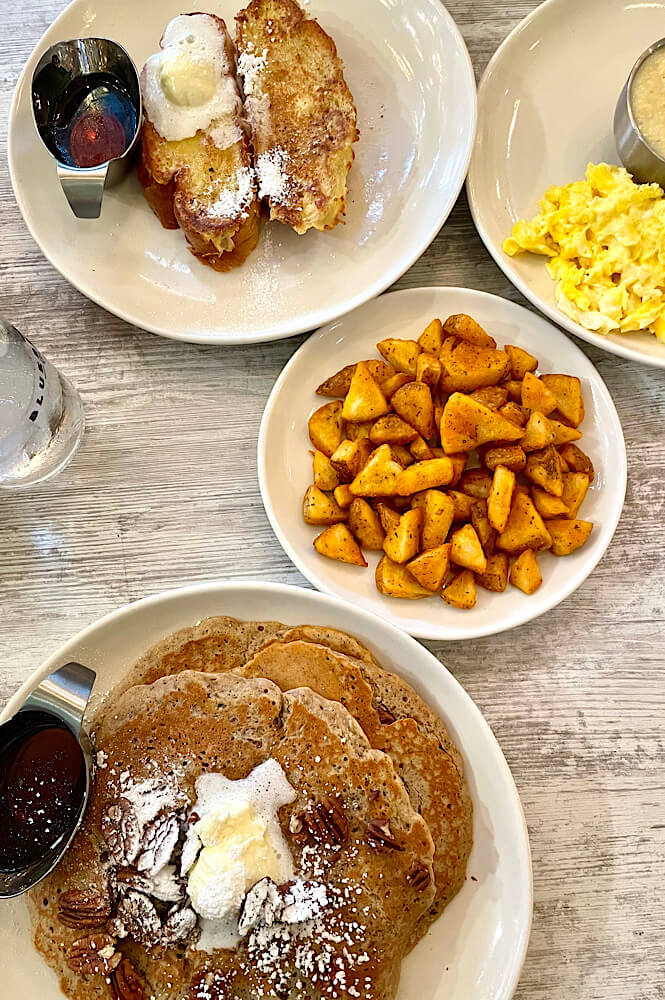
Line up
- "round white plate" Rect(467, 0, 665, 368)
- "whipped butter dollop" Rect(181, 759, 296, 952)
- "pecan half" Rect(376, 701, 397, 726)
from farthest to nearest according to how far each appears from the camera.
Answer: "round white plate" Rect(467, 0, 665, 368)
"pecan half" Rect(376, 701, 397, 726)
"whipped butter dollop" Rect(181, 759, 296, 952)

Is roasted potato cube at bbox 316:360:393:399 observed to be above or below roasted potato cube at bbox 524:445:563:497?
above

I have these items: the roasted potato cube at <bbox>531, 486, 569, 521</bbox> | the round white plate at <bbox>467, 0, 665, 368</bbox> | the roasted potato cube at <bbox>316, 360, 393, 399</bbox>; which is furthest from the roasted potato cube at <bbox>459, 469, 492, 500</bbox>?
the round white plate at <bbox>467, 0, 665, 368</bbox>

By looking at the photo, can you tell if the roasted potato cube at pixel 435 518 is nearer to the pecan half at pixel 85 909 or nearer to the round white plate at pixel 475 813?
the round white plate at pixel 475 813

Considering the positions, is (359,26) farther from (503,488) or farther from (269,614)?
(269,614)

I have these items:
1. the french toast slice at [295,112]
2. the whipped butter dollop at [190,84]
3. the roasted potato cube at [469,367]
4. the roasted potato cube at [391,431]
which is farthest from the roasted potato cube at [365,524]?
the whipped butter dollop at [190,84]

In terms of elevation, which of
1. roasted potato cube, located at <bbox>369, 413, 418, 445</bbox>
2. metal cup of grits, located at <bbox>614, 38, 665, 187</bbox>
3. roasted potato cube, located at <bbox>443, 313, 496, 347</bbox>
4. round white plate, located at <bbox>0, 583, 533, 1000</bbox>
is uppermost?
metal cup of grits, located at <bbox>614, 38, 665, 187</bbox>

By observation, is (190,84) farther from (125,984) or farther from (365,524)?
(125,984)

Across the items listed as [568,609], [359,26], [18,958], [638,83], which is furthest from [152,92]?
[18,958]

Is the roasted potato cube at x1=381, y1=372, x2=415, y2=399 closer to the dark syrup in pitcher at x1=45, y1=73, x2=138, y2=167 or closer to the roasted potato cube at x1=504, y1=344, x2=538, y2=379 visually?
the roasted potato cube at x1=504, y1=344, x2=538, y2=379
